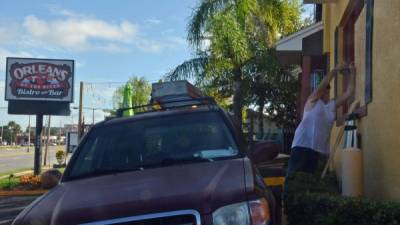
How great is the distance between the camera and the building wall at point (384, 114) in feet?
16.7

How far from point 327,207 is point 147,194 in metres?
1.92

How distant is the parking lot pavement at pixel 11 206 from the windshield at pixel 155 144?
5250mm

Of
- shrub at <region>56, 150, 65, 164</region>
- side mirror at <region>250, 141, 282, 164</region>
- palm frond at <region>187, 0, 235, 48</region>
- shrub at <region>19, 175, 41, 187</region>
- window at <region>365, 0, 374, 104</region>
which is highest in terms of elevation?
palm frond at <region>187, 0, 235, 48</region>

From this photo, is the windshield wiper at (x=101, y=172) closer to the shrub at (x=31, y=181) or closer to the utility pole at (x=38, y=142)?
the shrub at (x=31, y=181)

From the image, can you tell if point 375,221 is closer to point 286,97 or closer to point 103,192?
point 103,192

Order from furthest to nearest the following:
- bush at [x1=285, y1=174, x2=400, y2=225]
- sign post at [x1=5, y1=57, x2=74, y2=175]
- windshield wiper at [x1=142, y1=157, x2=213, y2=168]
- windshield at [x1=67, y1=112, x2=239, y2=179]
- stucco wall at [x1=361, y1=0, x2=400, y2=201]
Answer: sign post at [x1=5, y1=57, x2=74, y2=175] < stucco wall at [x1=361, y1=0, x2=400, y2=201] < windshield at [x1=67, y1=112, x2=239, y2=179] < windshield wiper at [x1=142, y1=157, x2=213, y2=168] < bush at [x1=285, y1=174, x2=400, y2=225]

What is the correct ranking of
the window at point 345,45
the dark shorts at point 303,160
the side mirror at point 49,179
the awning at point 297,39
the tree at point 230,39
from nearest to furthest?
the dark shorts at point 303,160 < the window at point 345,45 < the awning at point 297,39 < the side mirror at point 49,179 < the tree at point 230,39

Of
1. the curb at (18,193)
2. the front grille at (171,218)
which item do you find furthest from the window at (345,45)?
the curb at (18,193)

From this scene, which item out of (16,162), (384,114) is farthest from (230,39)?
(16,162)

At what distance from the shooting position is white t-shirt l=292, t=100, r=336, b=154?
7121mm

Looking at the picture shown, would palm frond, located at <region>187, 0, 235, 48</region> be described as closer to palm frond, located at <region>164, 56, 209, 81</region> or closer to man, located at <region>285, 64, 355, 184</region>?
palm frond, located at <region>164, 56, 209, 81</region>

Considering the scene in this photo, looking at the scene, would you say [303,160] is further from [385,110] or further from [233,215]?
[233,215]

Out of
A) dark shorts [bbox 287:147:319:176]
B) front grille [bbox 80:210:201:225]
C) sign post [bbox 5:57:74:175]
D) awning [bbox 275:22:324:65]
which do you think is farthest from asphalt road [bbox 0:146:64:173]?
front grille [bbox 80:210:201:225]

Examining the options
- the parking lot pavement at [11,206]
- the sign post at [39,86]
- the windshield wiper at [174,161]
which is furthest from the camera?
the sign post at [39,86]
